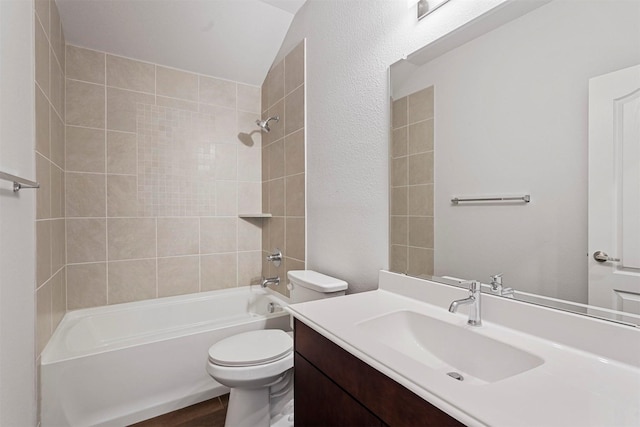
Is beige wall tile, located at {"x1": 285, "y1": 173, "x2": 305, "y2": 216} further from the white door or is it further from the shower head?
the white door

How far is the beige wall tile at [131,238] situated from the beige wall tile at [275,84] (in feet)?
4.42

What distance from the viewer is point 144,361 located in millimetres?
1721

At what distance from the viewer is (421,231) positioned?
130 cm

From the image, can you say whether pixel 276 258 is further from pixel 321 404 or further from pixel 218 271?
pixel 321 404

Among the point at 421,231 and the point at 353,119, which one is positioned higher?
the point at 353,119

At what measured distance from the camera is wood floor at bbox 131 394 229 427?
5.56 feet

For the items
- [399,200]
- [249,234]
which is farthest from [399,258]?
[249,234]

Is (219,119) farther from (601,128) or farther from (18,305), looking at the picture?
(601,128)

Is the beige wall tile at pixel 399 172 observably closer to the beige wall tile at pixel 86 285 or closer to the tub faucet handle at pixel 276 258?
the tub faucet handle at pixel 276 258

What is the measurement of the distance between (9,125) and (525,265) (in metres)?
1.71

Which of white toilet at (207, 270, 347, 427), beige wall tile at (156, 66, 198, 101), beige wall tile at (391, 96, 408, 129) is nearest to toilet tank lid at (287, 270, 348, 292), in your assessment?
white toilet at (207, 270, 347, 427)

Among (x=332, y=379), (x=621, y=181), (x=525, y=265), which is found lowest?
(x=332, y=379)

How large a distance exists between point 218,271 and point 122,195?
0.92 meters

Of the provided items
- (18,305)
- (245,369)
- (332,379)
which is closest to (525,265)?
(332,379)
